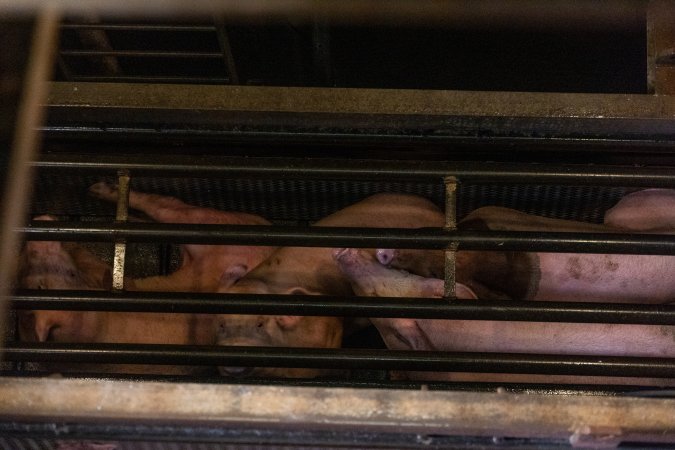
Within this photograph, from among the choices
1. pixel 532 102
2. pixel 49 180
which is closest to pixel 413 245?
pixel 532 102

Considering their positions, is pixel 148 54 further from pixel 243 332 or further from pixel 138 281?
pixel 243 332

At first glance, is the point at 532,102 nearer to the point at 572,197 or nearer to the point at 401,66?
the point at 572,197

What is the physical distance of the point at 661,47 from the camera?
1.89 meters

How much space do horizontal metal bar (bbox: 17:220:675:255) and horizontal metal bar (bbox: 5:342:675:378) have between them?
0.77 feet

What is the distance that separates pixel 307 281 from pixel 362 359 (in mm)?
452

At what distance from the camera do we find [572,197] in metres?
2.11

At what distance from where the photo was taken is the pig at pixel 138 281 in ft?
6.60

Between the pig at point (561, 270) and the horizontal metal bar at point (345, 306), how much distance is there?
8.8 inches

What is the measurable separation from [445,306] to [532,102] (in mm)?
539

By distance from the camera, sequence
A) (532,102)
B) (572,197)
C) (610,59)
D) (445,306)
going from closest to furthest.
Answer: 1. (445,306)
2. (532,102)
3. (572,197)
4. (610,59)

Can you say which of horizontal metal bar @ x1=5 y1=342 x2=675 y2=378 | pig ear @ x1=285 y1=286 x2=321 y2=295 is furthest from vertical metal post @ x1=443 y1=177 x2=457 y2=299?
pig ear @ x1=285 y1=286 x2=321 y2=295

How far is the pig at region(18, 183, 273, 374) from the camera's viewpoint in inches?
79.2

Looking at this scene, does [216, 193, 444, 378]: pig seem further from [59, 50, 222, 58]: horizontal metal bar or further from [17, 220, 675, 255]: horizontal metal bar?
[59, 50, 222, 58]: horizontal metal bar

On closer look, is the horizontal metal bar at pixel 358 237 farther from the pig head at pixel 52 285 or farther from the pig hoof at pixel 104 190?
the pig hoof at pixel 104 190
